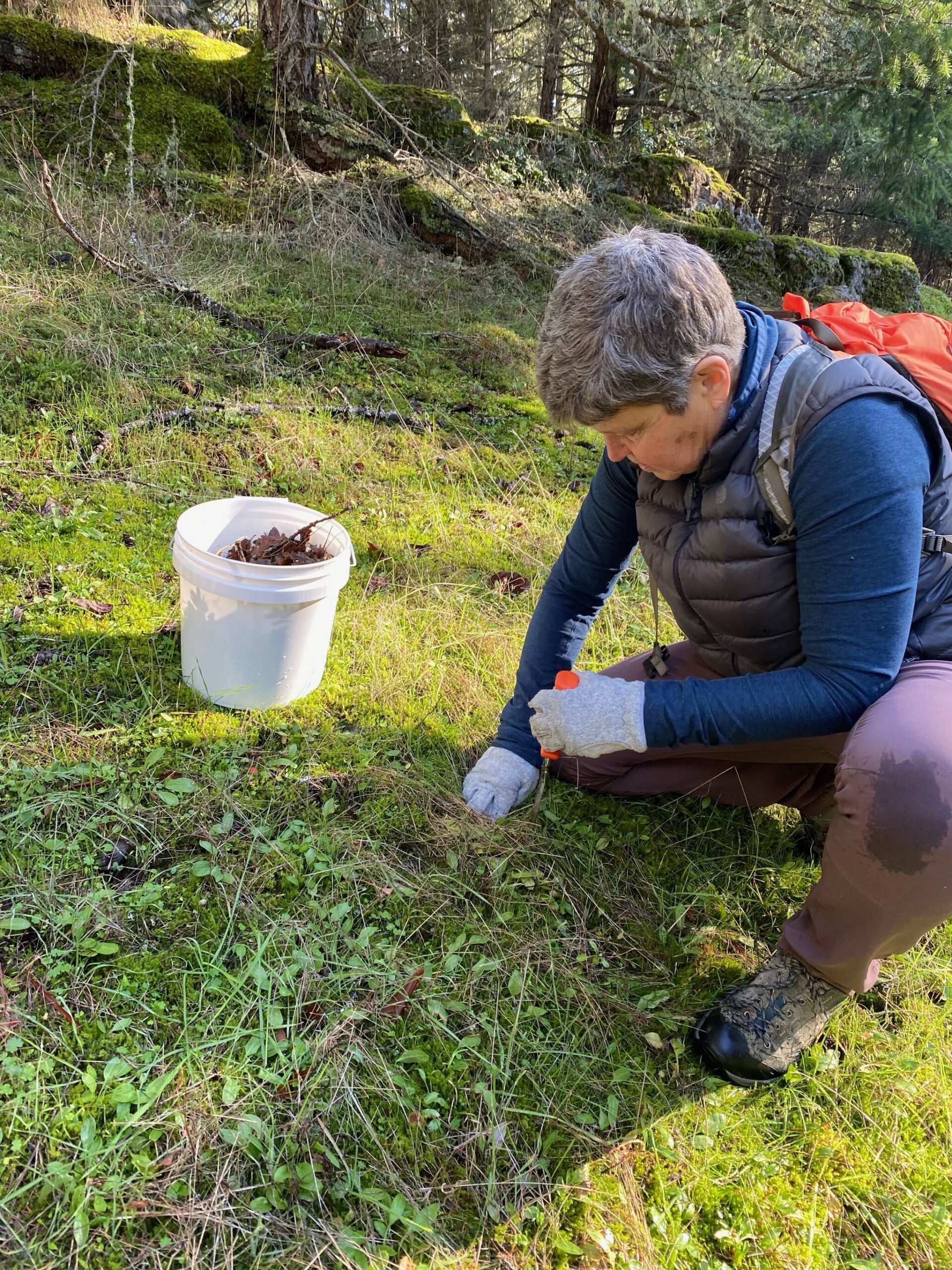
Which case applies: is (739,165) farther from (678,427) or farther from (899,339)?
(678,427)

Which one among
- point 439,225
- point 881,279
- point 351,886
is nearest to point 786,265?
point 881,279

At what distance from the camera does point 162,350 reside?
3.76 meters

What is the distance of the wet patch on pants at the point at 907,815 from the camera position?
1401 millimetres

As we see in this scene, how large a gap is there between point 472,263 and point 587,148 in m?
2.40

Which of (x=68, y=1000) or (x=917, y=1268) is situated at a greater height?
(x=68, y=1000)

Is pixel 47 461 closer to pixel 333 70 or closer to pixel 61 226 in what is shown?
pixel 61 226

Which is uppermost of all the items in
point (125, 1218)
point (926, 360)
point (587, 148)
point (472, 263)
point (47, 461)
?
point (587, 148)

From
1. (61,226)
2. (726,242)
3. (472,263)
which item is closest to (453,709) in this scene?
(61,226)

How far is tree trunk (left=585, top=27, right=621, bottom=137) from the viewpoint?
774 centimetres

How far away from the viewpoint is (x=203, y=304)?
4141 mm

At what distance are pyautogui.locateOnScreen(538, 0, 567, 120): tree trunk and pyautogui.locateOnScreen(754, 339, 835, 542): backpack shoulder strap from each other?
26.7ft

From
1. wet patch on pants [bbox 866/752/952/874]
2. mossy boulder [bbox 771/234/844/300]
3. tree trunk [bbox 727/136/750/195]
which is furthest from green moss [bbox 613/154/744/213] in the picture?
wet patch on pants [bbox 866/752/952/874]

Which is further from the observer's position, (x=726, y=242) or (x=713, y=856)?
(x=726, y=242)

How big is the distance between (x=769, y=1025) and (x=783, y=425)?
1.18 metres
